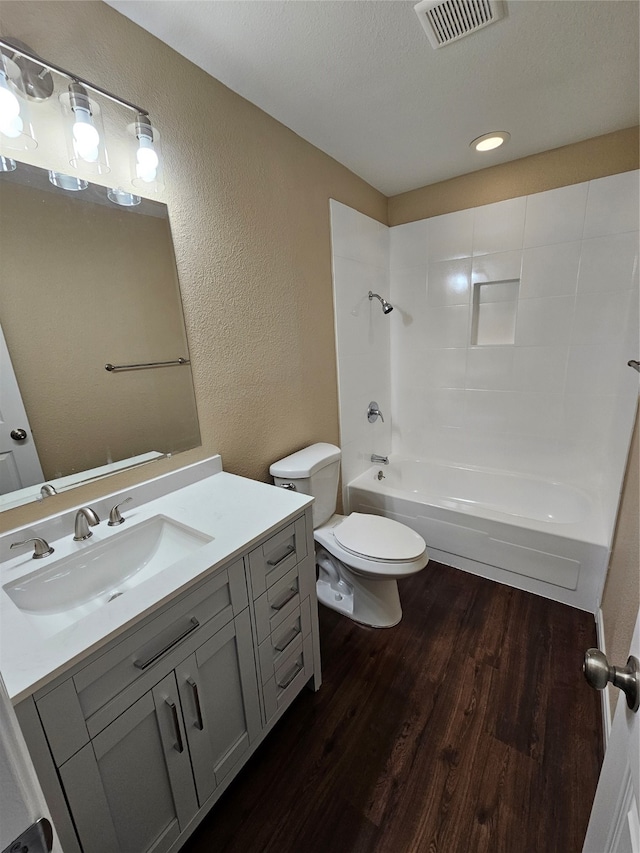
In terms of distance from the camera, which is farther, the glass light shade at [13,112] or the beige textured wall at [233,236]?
the beige textured wall at [233,236]

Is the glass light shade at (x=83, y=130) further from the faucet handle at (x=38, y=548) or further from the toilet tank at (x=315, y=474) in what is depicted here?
the toilet tank at (x=315, y=474)

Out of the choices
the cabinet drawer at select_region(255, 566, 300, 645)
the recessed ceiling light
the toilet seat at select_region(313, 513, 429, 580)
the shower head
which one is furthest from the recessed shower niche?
the cabinet drawer at select_region(255, 566, 300, 645)

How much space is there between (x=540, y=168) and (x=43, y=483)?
281cm

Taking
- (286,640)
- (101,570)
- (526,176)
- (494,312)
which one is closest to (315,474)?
(286,640)

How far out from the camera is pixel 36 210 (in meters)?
1.01

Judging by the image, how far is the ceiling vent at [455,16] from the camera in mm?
1106

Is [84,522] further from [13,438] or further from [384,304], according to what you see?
[384,304]

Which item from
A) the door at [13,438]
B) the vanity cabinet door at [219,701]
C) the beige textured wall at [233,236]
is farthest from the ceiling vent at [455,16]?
the vanity cabinet door at [219,701]

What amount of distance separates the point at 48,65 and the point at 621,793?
189 centimetres

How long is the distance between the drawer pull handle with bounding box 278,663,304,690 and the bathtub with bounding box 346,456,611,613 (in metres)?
1.15

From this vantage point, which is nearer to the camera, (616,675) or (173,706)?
(616,675)

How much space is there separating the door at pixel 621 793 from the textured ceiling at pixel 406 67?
5.74ft

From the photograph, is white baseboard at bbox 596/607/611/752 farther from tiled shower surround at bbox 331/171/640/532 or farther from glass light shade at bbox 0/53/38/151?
glass light shade at bbox 0/53/38/151

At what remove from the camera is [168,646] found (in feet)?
2.85
